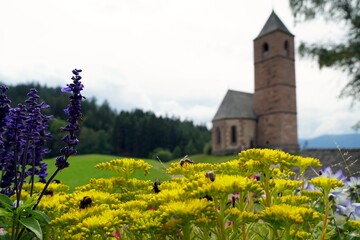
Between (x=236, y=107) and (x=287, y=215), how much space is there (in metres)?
51.8

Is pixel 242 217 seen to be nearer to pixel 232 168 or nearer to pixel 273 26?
pixel 232 168

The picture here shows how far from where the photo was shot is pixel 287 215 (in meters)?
1.80

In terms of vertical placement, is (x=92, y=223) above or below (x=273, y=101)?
below

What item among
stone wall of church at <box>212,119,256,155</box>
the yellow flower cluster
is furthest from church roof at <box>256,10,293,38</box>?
the yellow flower cluster

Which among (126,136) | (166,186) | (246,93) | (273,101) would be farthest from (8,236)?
(126,136)

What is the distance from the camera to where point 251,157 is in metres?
2.24

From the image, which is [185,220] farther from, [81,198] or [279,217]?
[81,198]

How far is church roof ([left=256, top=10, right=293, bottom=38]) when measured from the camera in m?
51.7

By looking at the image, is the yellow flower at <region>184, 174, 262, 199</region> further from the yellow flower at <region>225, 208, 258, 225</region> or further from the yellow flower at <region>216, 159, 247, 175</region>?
the yellow flower at <region>216, 159, 247, 175</region>

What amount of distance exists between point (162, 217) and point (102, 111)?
373 feet

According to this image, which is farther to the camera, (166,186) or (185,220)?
(166,186)

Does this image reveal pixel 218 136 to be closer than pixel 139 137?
Yes

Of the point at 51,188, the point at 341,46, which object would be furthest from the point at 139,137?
the point at 51,188

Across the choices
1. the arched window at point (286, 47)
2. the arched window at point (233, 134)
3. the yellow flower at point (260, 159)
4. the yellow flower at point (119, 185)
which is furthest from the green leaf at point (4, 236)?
the arched window at point (286, 47)
